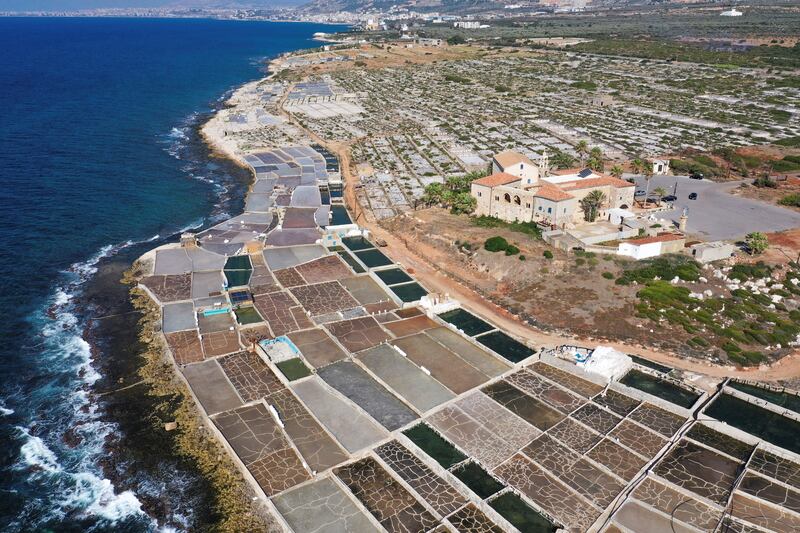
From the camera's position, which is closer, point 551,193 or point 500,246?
point 500,246

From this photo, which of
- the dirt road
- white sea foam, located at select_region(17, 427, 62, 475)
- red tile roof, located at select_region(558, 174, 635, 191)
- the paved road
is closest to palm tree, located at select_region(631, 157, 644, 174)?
the paved road

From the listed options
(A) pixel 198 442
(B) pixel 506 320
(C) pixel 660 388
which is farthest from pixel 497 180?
(A) pixel 198 442

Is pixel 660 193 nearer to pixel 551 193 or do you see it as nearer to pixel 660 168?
pixel 551 193

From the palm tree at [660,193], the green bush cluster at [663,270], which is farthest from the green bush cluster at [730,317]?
the palm tree at [660,193]

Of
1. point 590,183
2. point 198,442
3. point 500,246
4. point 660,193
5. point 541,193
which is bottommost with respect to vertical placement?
point 198,442

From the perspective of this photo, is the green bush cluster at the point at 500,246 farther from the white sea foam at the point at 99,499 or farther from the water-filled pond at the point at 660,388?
the white sea foam at the point at 99,499

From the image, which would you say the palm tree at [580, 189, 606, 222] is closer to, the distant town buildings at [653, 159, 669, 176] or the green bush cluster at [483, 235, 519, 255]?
the green bush cluster at [483, 235, 519, 255]
